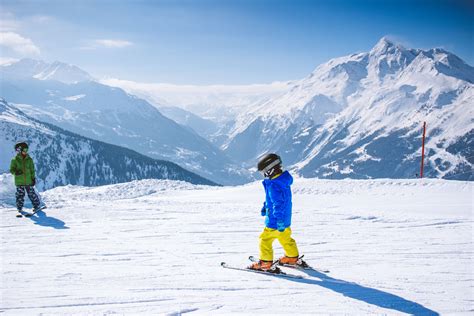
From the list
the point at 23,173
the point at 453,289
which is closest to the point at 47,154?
the point at 23,173

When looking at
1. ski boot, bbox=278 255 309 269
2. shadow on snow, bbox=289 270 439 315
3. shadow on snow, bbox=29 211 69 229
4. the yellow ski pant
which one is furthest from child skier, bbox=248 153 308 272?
shadow on snow, bbox=29 211 69 229

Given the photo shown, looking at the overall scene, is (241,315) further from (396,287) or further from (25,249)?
(25,249)

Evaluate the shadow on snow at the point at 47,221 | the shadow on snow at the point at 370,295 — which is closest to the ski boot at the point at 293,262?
the shadow on snow at the point at 370,295

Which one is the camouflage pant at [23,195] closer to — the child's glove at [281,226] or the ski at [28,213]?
the ski at [28,213]

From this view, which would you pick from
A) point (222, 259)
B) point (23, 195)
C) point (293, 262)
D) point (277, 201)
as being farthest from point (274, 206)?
point (23, 195)

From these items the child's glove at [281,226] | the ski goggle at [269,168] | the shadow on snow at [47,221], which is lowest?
the shadow on snow at [47,221]

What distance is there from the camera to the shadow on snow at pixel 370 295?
5.32 meters

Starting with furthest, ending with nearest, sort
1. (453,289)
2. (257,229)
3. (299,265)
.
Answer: (257,229) < (299,265) < (453,289)

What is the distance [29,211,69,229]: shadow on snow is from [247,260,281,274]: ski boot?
6.43 metres

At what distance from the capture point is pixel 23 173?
495 inches

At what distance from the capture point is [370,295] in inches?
230

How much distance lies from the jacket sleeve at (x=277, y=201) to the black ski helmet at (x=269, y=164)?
288 mm

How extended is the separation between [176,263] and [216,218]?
5.37 metres

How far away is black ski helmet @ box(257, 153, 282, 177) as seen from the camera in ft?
21.7
